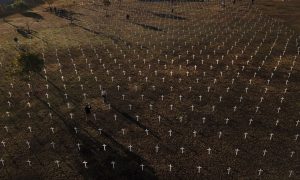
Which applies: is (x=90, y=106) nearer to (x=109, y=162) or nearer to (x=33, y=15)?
(x=109, y=162)

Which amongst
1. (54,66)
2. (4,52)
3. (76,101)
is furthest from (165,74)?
(4,52)

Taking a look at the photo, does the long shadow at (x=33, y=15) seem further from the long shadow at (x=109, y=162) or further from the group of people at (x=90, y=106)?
the long shadow at (x=109, y=162)

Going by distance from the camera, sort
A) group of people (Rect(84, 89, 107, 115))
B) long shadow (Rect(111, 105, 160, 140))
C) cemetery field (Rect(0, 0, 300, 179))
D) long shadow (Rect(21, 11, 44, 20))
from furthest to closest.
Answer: long shadow (Rect(21, 11, 44, 20)) → group of people (Rect(84, 89, 107, 115)) → long shadow (Rect(111, 105, 160, 140)) → cemetery field (Rect(0, 0, 300, 179))

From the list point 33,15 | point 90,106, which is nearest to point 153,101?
point 90,106

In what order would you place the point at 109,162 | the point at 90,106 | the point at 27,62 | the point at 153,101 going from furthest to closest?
the point at 27,62 < the point at 153,101 < the point at 90,106 < the point at 109,162

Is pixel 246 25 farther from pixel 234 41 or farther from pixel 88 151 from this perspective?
pixel 88 151

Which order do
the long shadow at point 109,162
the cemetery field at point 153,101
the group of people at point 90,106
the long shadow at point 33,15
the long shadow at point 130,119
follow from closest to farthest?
the long shadow at point 109,162
the cemetery field at point 153,101
the long shadow at point 130,119
the group of people at point 90,106
the long shadow at point 33,15

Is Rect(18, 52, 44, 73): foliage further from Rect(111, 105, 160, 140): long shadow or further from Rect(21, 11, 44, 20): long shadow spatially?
Rect(21, 11, 44, 20): long shadow

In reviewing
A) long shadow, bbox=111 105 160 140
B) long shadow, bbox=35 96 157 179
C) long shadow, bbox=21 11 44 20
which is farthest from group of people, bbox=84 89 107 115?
long shadow, bbox=21 11 44 20

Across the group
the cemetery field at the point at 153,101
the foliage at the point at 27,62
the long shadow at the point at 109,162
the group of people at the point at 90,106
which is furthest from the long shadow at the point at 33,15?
the long shadow at the point at 109,162
